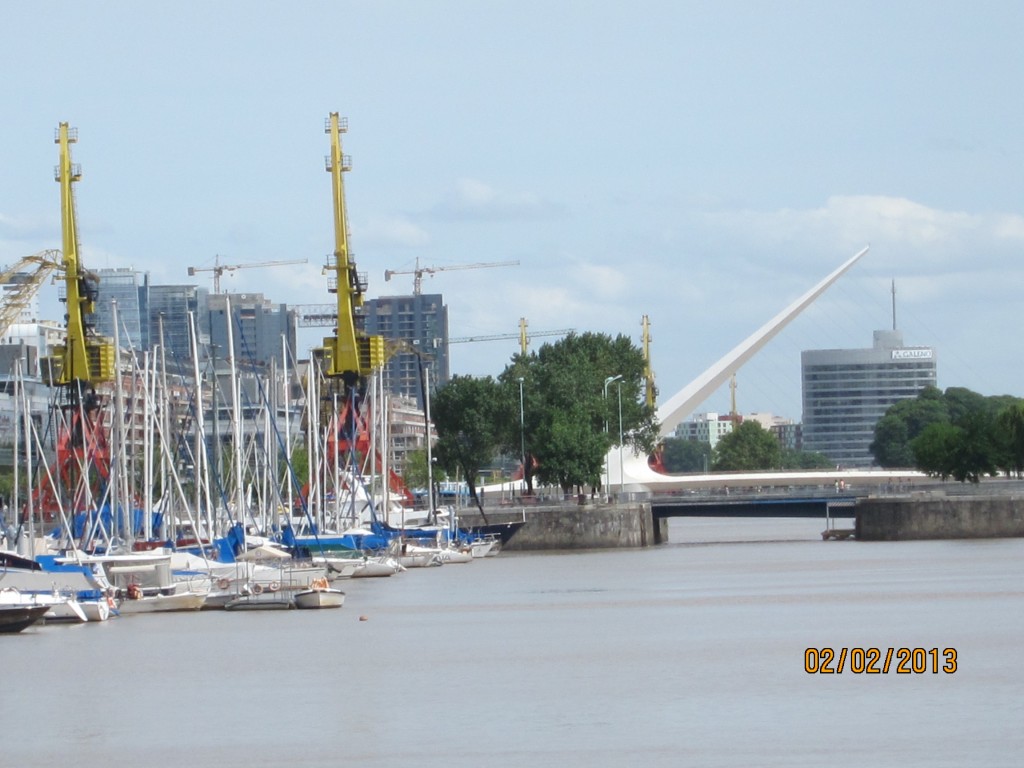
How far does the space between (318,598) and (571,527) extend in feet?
127

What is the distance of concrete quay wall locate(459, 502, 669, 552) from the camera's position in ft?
283

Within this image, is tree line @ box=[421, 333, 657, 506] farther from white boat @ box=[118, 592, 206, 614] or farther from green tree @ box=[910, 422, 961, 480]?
white boat @ box=[118, 592, 206, 614]

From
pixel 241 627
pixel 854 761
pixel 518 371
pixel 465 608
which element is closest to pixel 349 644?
pixel 241 627

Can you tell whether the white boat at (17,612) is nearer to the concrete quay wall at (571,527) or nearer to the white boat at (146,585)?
the white boat at (146,585)

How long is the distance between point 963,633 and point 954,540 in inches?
1825

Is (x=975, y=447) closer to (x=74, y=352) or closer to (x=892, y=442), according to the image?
(x=74, y=352)

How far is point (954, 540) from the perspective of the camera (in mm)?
81875

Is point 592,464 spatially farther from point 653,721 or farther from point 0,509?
point 653,721

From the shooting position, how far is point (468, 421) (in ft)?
336

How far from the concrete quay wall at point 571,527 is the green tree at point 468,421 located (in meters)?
14.5

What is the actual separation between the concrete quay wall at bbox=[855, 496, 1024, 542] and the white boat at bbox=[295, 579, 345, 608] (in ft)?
130

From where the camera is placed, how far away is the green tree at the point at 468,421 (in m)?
102
